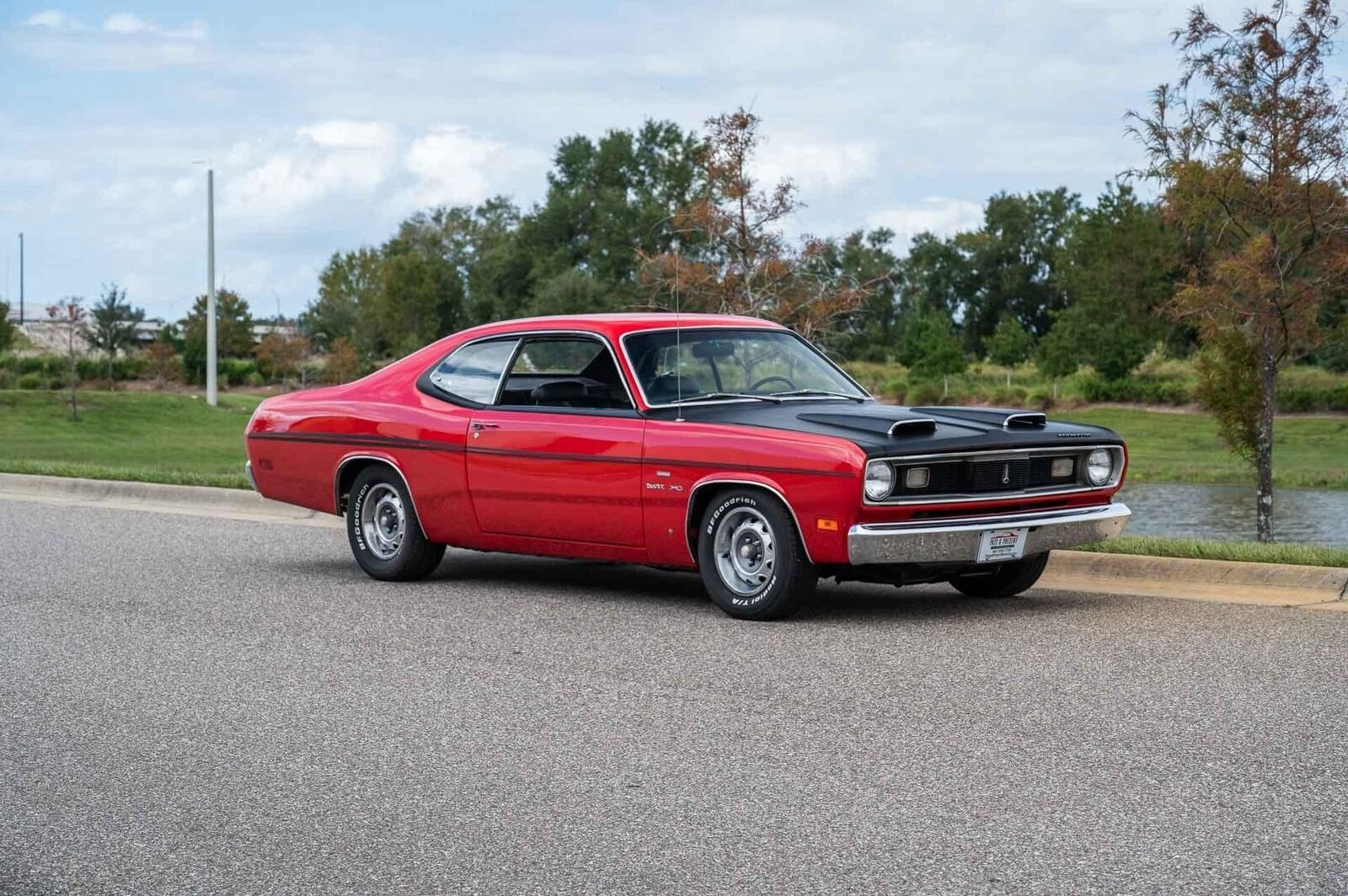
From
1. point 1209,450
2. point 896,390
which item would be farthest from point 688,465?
point 896,390

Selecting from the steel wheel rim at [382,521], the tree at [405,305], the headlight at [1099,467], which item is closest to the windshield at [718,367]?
the headlight at [1099,467]

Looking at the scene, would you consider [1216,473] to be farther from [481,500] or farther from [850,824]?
[850,824]

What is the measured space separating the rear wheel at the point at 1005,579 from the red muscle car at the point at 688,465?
0.01m

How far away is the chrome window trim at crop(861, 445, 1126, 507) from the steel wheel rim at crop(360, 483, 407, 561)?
3.53 metres

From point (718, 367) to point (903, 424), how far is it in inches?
58.9

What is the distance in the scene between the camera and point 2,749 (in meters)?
6.27

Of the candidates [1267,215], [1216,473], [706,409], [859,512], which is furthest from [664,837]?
[1216,473]

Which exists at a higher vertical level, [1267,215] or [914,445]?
[1267,215]

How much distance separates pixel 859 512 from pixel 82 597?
4697mm

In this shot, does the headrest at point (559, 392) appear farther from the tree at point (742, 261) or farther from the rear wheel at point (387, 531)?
the tree at point (742, 261)

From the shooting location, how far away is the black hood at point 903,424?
839cm

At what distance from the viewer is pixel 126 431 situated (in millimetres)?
39969

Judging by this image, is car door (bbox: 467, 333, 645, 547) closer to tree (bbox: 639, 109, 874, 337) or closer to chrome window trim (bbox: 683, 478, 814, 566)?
chrome window trim (bbox: 683, 478, 814, 566)

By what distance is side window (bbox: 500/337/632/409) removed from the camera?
31.4 ft
